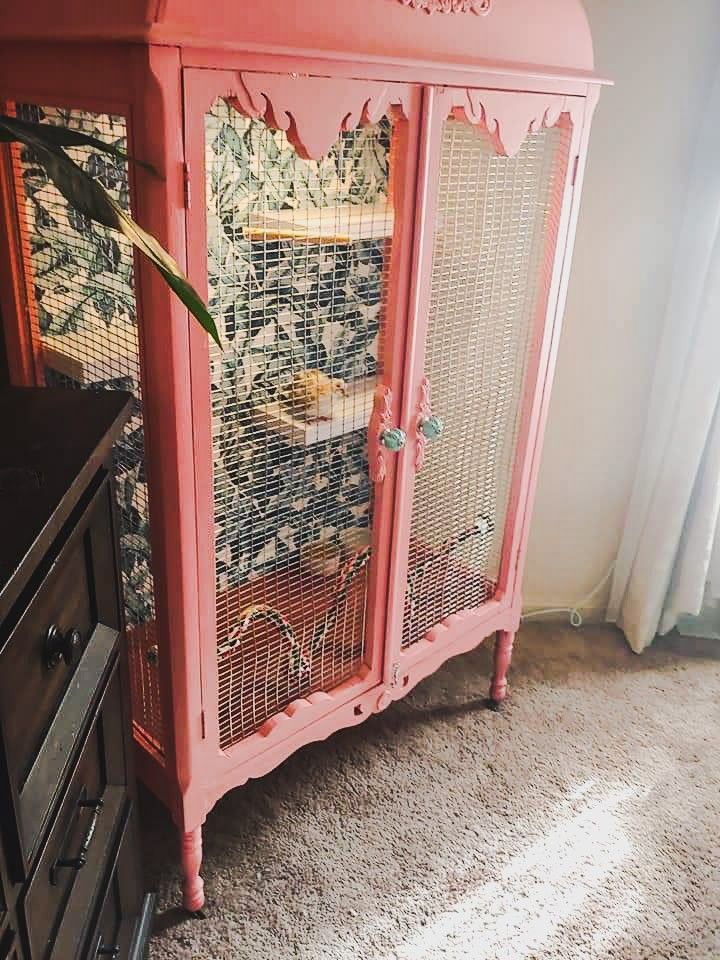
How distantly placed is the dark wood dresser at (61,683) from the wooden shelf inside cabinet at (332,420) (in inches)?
13.1

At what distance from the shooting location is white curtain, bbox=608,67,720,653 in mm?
1881

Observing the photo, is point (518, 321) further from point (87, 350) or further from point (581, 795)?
point (581, 795)

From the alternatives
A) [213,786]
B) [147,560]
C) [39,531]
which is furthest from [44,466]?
[213,786]

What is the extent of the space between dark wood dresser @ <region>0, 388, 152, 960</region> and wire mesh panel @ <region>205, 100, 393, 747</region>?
0.26m

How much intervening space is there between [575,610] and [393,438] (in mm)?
1139

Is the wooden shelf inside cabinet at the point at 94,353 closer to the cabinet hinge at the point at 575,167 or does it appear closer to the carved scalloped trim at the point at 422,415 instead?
the carved scalloped trim at the point at 422,415

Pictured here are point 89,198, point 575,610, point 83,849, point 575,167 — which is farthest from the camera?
point 575,610

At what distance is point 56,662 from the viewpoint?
84 cm

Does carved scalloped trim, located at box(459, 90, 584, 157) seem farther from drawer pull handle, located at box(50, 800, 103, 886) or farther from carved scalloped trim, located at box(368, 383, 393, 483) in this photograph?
drawer pull handle, located at box(50, 800, 103, 886)

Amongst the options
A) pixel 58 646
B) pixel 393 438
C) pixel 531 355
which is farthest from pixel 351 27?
pixel 58 646

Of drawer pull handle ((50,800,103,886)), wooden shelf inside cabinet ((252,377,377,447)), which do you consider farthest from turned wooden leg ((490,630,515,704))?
drawer pull handle ((50,800,103,886))

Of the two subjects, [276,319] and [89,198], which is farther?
[276,319]

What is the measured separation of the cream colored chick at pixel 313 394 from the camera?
1377mm

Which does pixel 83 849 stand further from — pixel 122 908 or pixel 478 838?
pixel 478 838
